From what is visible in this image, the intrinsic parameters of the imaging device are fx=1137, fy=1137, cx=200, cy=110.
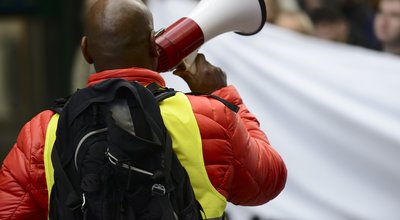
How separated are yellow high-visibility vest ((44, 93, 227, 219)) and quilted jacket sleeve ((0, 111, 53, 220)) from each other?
28 millimetres

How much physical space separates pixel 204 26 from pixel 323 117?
2245 mm

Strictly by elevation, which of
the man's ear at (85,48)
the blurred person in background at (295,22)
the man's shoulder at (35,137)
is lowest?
the blurred person in background at (295,22)

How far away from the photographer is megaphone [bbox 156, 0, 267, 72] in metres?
3.36

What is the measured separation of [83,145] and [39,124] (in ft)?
0.69

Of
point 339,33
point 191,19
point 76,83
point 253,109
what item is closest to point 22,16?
point 76,83

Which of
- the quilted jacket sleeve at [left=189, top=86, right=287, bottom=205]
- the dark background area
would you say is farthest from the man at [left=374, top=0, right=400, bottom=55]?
the dark background area

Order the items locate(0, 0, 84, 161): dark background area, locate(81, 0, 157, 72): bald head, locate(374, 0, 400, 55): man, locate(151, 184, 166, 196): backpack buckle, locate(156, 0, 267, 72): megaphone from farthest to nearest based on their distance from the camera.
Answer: locate(0, 0, 84, 161): dark background area < locate(374, 0, 400, 55): man < locate(156, 0, 267, 72): megaphone < locate(81, 0, 157, 72): bald head < locate(151, 184, 166, 196): backpack buckle

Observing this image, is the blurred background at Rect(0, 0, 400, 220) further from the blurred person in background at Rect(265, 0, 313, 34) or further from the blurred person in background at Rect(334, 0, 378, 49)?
the blurred person in background at Rect(334, 0, 378, 49)

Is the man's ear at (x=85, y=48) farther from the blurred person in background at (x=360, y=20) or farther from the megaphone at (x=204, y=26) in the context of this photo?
the blurred person in background at (x=360, y=20)

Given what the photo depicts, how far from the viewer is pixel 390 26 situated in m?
6.56

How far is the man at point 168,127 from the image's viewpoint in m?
3.04

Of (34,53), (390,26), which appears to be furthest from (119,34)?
(34,53)

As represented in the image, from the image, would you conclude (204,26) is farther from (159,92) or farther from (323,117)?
(323,117)

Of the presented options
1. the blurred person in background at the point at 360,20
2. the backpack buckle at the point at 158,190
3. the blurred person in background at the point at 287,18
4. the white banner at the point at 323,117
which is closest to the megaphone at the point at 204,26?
the backpack buckle at the point at 158,190
